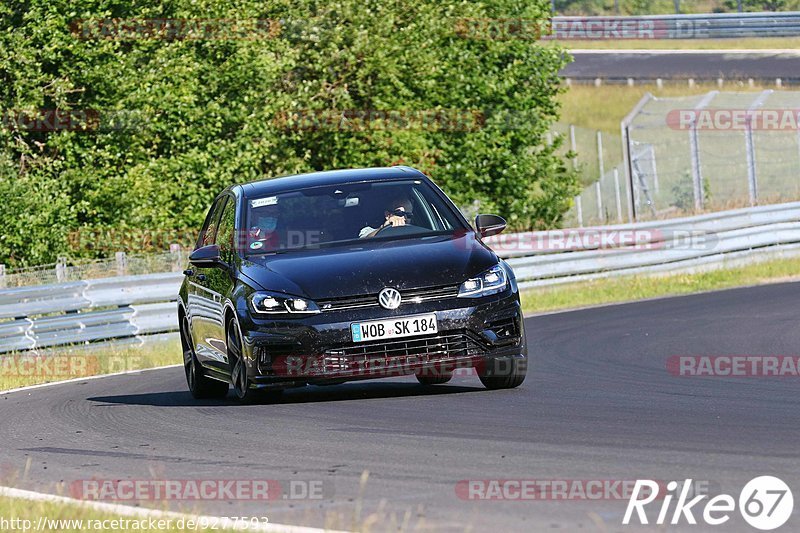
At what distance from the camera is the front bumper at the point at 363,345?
9.61m

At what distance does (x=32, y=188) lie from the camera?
2775 cm

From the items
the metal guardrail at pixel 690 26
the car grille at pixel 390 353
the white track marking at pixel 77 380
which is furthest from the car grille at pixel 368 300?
the metal guardrail at pixel 690 26

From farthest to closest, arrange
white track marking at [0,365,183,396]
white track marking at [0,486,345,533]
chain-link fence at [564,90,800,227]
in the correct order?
chain-link fence at [564,90,800,227], white track marking at [0,365,183,396], white track marking at [0,486,345,533]

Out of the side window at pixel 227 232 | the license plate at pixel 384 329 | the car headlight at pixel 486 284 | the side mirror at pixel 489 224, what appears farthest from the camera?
the side window at pixel 227 232

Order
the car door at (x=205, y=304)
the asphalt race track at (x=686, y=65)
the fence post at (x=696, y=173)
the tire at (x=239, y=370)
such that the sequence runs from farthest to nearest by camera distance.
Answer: the asphalt race track at (x=686, y=65), the fence post at (x=696, y=173), the car door at (x=205, y=304), the tire at (x=239, y=370)

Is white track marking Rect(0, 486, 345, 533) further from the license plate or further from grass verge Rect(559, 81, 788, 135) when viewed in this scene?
grass verge Rect(559, 81, 788, 135)

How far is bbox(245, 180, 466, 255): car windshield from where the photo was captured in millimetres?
10617

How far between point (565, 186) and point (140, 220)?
10.4m

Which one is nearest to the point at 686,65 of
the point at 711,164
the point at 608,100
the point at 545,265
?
the point at 608,100

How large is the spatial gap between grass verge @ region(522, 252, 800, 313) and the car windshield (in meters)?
10.5

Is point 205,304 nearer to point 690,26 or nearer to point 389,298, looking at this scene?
point 389,298

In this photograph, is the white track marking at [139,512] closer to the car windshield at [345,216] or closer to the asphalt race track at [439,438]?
the asphalt race track at [439,438]

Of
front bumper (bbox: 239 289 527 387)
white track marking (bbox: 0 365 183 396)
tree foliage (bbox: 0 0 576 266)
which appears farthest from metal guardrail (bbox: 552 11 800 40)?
front bumper (bbox: 239 289 527 387)

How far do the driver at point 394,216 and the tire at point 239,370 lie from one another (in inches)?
43.6
